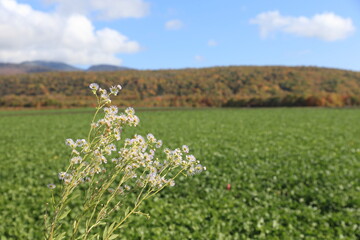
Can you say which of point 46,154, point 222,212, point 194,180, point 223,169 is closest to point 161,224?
point 222,212

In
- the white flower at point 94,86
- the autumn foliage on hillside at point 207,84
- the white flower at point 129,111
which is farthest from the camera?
the autumn foliage on hillside at point 207,84

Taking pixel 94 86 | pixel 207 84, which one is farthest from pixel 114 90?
pixel 207 84

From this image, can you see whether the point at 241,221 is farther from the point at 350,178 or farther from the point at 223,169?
the point at 350,178

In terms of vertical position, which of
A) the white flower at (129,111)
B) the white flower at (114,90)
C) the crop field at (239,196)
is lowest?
the crop field at (239,196)

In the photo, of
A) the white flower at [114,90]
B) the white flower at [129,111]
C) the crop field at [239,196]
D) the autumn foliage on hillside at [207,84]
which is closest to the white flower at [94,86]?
the white flower at [114,90]

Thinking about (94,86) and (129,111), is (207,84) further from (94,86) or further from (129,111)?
(94,86)

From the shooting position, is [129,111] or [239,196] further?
[239,196]

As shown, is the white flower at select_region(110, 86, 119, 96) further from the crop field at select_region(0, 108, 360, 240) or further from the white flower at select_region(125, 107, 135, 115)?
the crop field at select_region(0, 108, 360, 240)

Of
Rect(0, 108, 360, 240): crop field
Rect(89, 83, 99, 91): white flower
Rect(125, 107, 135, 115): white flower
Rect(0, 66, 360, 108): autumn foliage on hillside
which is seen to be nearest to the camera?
Rect(89, 83, 99, 91): white flower

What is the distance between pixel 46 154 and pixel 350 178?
45.6 feet

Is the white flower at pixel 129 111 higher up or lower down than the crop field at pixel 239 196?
higher up

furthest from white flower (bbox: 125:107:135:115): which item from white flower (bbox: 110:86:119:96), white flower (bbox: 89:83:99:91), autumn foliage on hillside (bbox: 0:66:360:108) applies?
autumn foliage on hillside (bbox: 0:66:360:108)

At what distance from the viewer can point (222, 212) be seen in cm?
873

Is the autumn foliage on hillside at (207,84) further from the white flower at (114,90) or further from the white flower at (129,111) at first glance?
the white flower at (114,90)
